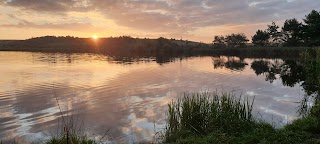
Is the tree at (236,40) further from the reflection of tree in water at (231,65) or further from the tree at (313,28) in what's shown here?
the reflection of tree in water at (231,65)

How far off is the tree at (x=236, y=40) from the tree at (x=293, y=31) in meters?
24.7

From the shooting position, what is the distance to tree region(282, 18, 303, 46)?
2977 inches

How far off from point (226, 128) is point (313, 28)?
68.2 metres

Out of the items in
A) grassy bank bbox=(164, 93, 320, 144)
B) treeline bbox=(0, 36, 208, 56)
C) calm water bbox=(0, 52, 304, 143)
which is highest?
treeline bbox=(0, 36, 208, 56)

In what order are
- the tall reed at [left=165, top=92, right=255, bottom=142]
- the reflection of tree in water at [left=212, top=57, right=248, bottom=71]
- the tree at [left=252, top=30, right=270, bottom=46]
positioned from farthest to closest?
the tree at [left=252, top=30, right=270, bottom=46], the reflection of tree in water at [left=212, top=57, right=248, bottom=71], the tall reed at [left=165, top=92, right=255, bottom=142]

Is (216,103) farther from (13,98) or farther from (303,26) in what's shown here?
(303,26)

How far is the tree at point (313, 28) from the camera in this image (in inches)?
2670

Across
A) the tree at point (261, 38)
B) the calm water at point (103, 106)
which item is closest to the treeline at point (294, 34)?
the tree at point (261, 38)

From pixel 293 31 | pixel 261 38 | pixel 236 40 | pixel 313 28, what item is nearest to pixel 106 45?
pixel 236 40

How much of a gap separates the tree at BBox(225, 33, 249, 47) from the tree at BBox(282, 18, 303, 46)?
2471 cm

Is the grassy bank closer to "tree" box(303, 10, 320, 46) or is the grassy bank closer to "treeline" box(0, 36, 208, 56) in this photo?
"tree" box(303, 10, 320, 46)

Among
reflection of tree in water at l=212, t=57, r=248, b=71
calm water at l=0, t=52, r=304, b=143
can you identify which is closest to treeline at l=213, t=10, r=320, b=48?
reflection of tree in water at l=212, t=57, r=248, b=71

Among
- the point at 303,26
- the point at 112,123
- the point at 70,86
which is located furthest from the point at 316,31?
the point at 112,123

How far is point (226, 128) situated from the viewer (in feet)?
34.9
